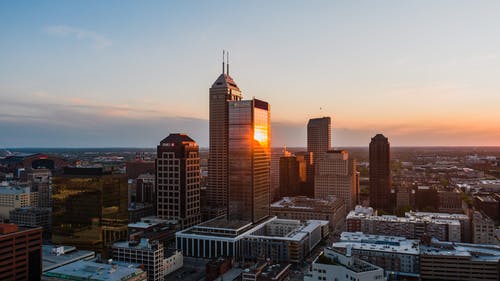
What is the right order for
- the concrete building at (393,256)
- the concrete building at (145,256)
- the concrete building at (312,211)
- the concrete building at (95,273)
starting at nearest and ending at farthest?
the concrete building at (95,273)
the concrete building at (145,256)
the concrete building at (393,256)
the concrete building at (312,211)

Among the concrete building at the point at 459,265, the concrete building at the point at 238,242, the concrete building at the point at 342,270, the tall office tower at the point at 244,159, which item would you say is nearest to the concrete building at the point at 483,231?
the concrete building at the point at 459,265

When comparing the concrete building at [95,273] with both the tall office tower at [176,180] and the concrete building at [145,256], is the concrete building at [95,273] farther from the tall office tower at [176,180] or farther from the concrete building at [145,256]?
the tall office tower at [176,180]

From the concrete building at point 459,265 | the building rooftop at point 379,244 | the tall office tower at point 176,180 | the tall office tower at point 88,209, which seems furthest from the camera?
the tall office tower at point 176,180

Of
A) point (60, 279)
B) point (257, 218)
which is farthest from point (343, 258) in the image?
point (257, 218)

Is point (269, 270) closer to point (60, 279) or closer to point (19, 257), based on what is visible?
point (60, 279)

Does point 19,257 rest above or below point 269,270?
above

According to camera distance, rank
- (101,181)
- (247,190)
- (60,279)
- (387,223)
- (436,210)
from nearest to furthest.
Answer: (60,279) < (101,181) < (387,223) < (247,190) < (436,210)

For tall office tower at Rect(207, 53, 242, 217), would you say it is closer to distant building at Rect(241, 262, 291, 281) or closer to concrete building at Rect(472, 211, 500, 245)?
distant building at Rect(241, 262, 291, 281)

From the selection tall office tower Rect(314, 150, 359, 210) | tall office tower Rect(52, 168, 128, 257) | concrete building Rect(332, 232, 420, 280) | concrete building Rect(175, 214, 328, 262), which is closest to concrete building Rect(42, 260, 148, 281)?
tall office tower Rect(52, 168, 128, 257)
